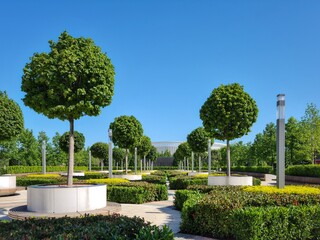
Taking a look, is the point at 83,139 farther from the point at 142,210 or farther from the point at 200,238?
the point at 200,238

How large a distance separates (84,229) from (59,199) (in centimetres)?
434

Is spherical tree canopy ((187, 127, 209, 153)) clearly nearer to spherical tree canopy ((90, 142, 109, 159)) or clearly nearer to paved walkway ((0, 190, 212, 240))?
spherical tree canopy ((90, 142, 109, 159))

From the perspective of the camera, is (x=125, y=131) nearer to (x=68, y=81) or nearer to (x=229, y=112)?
(x=229, y=112)

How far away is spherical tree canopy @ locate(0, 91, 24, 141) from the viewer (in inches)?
655

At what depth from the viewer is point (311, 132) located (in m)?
33.1

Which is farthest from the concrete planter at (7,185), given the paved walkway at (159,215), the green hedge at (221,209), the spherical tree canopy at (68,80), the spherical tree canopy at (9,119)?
the green hedge at (221,209)

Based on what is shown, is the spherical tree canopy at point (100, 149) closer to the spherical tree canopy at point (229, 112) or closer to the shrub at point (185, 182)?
the shrub at point (185, 182)

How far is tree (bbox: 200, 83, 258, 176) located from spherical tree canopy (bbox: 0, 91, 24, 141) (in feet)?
29.8

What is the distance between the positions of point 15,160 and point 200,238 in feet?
152

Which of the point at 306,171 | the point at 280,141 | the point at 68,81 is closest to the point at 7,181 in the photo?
the point at 68,81

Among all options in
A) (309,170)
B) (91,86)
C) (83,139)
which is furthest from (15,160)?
(91,86)

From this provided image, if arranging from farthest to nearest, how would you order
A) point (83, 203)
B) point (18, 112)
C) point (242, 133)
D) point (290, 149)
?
point (290, 149)
point (18, 112)
point (242, 133)
point (83, 203)

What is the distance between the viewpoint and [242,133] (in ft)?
51.2

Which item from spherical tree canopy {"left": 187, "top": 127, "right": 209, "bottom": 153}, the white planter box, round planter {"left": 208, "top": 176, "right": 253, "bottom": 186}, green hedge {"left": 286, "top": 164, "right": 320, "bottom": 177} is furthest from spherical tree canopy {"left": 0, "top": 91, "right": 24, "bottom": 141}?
green hedge {"left": 286, "top": 164, "right": 320, "bottom": 177}
